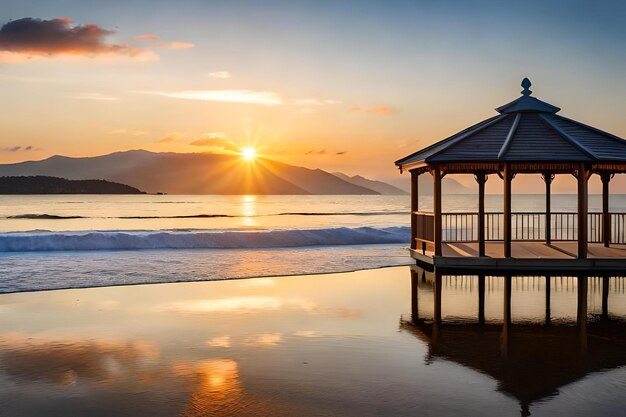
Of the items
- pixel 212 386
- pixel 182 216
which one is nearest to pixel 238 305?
pixel 212 386

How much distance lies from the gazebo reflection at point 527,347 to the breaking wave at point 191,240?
17071 mm

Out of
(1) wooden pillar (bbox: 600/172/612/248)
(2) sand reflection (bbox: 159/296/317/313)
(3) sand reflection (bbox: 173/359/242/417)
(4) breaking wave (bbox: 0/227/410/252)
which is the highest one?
(1) wooden pillar (bbox: 600/172/612/248)

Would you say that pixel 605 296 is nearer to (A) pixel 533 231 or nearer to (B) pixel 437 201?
(B) pixel 437 201

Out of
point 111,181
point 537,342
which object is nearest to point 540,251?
point 537,342

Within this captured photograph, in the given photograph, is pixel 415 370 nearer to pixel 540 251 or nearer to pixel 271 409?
pixel 271 409

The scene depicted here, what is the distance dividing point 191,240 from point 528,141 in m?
15.8

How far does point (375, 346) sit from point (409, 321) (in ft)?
6.20

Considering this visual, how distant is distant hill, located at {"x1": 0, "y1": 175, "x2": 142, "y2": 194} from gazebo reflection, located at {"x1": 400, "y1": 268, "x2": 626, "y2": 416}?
440ft

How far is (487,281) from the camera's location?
581 inches

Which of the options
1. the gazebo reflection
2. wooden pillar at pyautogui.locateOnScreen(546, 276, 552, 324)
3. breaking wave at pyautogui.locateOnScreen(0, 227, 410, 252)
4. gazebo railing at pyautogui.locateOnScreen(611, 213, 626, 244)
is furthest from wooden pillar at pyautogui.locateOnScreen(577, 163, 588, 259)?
breaking wave at pyautogui.locateOnScreen(0, 227, 410, 252)

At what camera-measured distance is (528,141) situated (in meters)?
16.0

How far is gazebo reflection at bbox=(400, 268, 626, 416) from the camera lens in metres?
6.88

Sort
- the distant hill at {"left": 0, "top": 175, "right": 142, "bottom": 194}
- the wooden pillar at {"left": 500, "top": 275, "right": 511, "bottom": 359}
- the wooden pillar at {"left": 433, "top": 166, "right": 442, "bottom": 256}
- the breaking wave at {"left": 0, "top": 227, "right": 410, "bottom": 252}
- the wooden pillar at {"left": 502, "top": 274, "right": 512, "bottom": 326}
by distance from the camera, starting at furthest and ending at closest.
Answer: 1. the distant hill at {"left": 0, "top": 175, "right": 142, "bottom": 194}
2. the breaking wave at {"left": 0, "top": 227, "right": 410, "bottom": 252}
3. the wooden pillar at {"left": 433, "top": 166, "right": 442, "bottom": 256}
4. the wooden pillar at {"left": 502, "top": 274, "right": 512, "bottom": 326}
5. the wooden pillar at {"left": 500, "top": 275, "right": 511, "bottom": 359}

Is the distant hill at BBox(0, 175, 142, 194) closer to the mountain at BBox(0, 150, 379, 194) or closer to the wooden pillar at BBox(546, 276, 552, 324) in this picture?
the mountain at BBox(0, 150, 379, 194)
